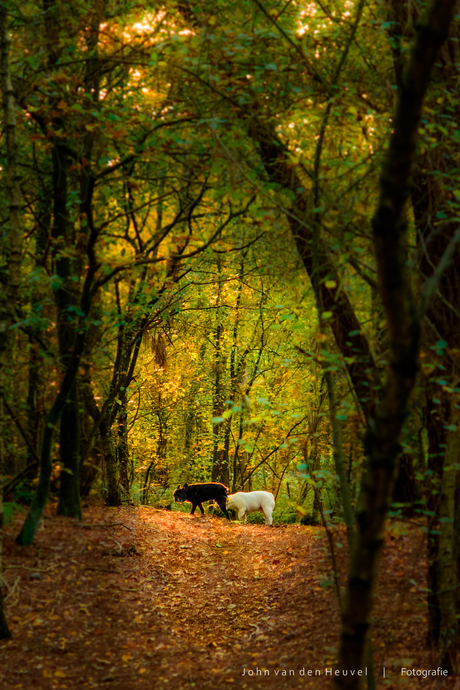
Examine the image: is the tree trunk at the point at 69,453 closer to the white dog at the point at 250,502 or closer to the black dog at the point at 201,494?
the black dog at the point at 201,494

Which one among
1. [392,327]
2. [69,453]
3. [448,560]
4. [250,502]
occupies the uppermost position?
[392,327]

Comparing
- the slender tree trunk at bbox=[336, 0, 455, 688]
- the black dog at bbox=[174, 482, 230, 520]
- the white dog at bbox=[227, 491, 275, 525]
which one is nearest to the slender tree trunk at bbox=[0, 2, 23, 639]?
the slender tree trunk at bbox=[336, 0, 455, 688]

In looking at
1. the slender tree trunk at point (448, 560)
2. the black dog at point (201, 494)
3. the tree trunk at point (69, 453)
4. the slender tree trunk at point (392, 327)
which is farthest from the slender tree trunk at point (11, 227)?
the black dog at point (201, 494)

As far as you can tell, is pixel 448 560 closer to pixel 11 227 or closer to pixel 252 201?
pixel 252 201

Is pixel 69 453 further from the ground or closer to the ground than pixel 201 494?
further from the ground

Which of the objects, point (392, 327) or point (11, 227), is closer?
point (392, 327)

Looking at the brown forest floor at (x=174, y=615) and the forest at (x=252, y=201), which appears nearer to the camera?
the forest at (x=252, y=201)

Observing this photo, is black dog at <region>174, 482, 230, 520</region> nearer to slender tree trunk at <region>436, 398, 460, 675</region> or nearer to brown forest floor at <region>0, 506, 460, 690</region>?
brown forest floor at <region>0, 506, 460, 690</region>

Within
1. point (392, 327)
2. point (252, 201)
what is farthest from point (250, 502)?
point (392, 327)

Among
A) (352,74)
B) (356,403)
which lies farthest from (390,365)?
(352,74)

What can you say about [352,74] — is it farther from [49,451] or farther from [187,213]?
[49,451]

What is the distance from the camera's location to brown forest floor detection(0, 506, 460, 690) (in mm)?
4773

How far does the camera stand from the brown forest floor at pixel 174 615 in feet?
15.7

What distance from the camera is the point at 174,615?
6.59 m
